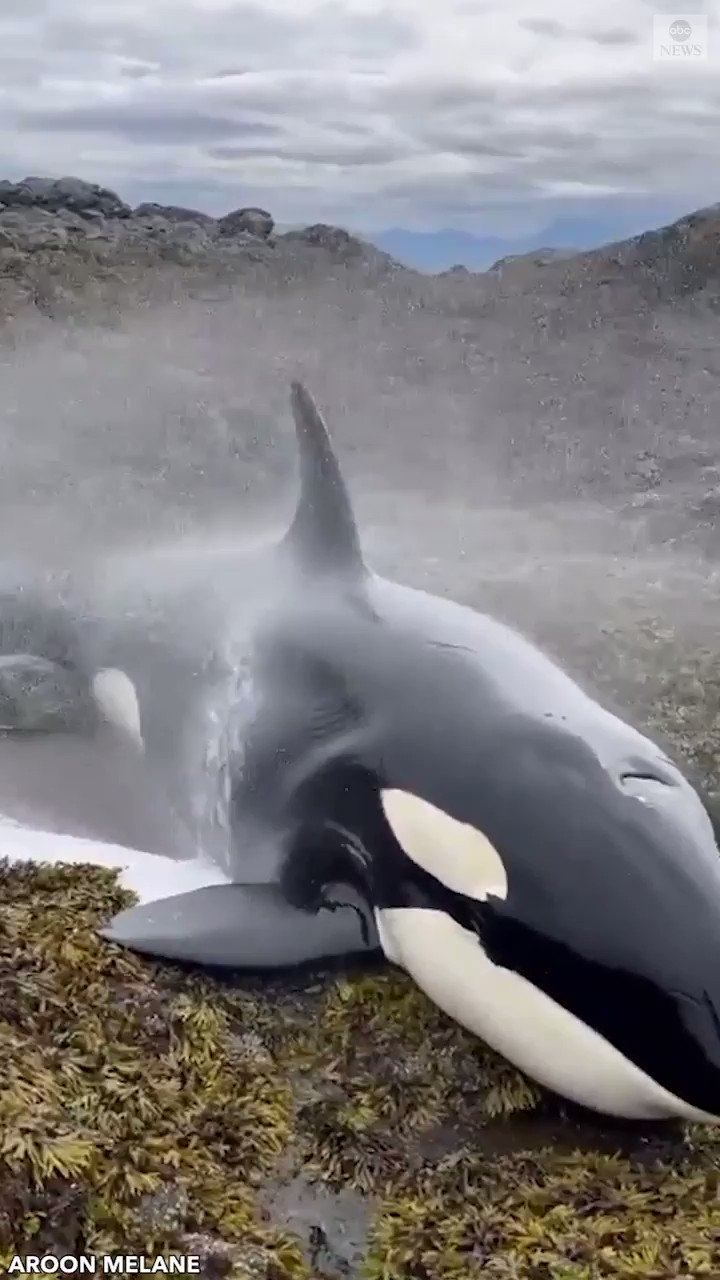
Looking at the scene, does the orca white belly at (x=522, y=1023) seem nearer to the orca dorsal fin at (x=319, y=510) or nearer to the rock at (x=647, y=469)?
the orca dorsal fin at (x=319, y=510)

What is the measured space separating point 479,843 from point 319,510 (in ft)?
9.74

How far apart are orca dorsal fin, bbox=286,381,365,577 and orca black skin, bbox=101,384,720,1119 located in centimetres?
15

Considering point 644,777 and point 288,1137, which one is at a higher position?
point 644,777

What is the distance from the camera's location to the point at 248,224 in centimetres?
3809

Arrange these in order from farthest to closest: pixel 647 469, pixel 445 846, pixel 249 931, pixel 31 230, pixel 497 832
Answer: pixel 31 230, pixel 647 469, pixel 249 931, pixel 445 846, pixel 497 832

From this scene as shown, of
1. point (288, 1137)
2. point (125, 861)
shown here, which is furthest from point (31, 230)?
point (288, 1137)

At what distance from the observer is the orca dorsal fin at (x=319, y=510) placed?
26.9 feet

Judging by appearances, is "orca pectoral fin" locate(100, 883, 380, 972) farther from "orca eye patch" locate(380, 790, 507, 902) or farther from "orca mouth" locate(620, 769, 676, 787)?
"orca mouth" locate(620, 769, 676, 787)

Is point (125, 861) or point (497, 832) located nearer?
point (497, 832)

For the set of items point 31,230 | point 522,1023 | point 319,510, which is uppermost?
point 31,230

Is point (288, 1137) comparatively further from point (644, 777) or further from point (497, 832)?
point (644, 777)

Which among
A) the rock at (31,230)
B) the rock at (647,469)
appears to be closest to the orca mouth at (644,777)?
the rock at (647,469)

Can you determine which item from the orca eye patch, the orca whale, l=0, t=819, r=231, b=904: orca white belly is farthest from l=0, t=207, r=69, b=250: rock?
the orca eye patch

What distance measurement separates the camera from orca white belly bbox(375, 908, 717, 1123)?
548cm
